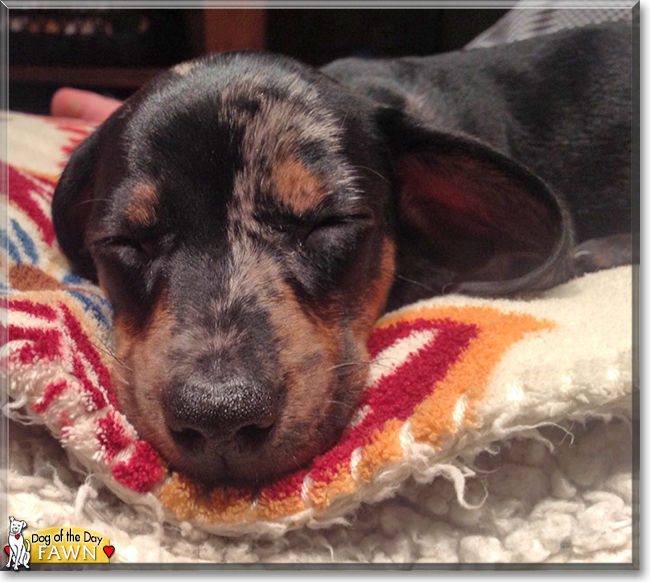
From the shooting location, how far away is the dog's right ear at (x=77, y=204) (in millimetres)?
1369

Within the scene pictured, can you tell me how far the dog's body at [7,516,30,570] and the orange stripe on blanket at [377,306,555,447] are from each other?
507 mm

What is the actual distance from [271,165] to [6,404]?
0.53 m

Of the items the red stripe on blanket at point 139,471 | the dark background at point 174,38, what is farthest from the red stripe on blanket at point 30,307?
the dark background at point 174,38

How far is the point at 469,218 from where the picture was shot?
54.3 inches

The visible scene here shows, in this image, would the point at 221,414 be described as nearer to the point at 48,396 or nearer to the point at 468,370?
the point at 48,396

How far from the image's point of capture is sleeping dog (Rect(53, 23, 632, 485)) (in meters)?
0.85

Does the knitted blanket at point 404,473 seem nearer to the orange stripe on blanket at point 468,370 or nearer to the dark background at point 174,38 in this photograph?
the orange stripe on blanket at point 468,370

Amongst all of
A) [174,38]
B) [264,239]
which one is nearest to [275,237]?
[264,239]

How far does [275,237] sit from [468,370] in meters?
0.38

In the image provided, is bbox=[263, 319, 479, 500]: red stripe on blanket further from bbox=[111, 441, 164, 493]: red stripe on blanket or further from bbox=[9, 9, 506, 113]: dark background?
bbox=[9, 9, 506, 113]: dark background

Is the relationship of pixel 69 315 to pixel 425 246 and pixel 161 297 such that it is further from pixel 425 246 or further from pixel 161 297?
pixel 425 246

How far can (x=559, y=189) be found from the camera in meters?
1.64

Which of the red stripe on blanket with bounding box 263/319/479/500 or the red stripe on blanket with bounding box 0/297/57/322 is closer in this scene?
the red stripe on blanket with bounding box 263/319/479/500

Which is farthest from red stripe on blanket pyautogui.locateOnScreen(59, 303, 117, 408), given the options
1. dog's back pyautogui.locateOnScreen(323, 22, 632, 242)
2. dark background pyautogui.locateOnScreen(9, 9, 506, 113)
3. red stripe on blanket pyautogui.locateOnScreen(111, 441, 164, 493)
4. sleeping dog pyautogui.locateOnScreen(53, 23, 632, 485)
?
dark background pyautogui.locateOnScreen(9, 9, 506, 113)
